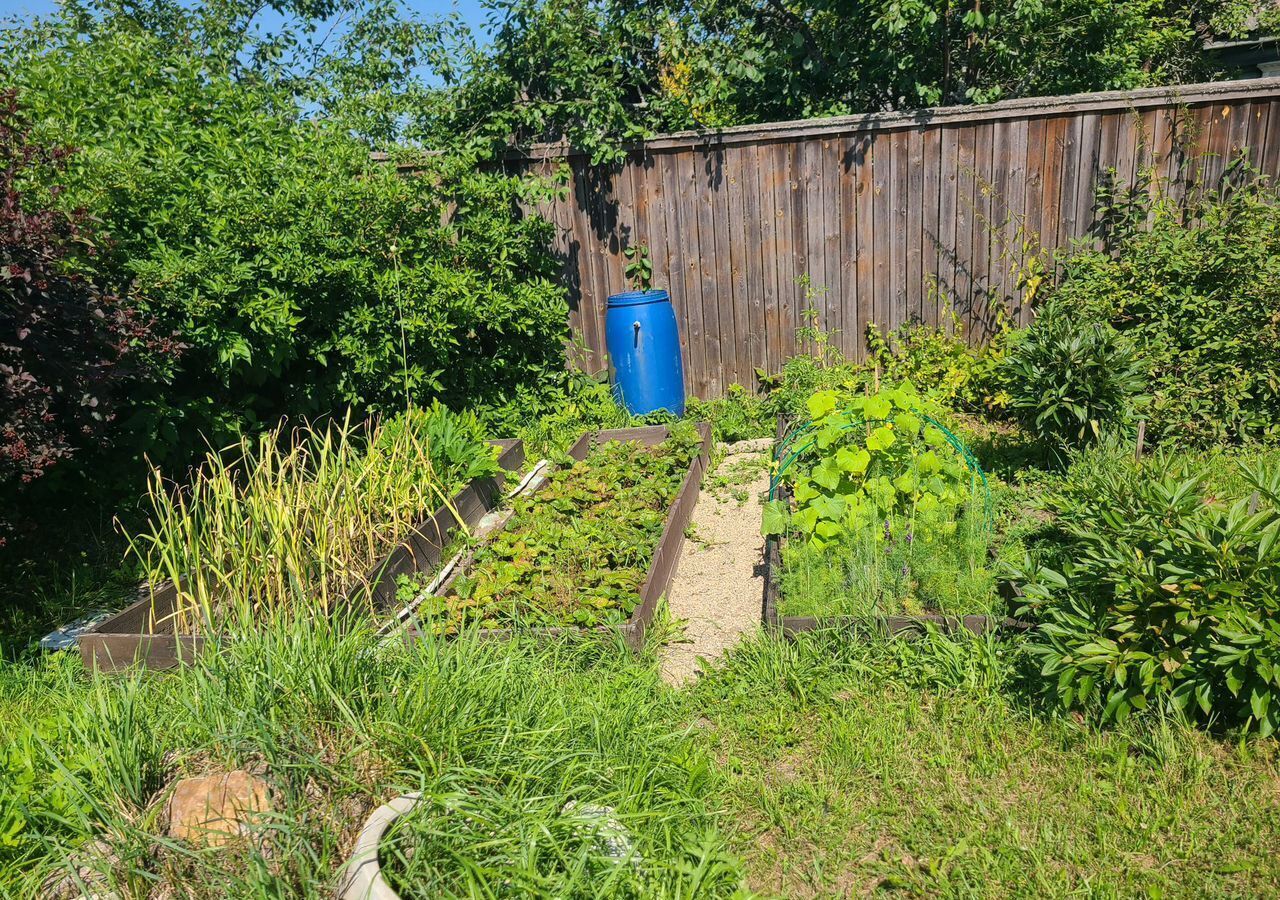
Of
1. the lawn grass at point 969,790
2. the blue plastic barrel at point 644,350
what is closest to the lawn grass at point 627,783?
the lawn grass at point 969,790

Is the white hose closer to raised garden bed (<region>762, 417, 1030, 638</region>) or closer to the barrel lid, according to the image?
raised garden bed (<region>762, 417, 1030, 638</region>)

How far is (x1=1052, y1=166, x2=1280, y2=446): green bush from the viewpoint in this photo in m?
4.93

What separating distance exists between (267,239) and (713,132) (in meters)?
3.46

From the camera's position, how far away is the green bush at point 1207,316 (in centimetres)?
493

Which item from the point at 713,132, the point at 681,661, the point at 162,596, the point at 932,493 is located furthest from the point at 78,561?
the point at 713,132

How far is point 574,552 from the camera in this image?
422cm

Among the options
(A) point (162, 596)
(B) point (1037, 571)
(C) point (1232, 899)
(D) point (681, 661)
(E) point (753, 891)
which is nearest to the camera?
(C) point (1232, 899)

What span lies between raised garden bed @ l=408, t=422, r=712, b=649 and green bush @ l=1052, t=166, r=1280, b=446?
2594 millimetres

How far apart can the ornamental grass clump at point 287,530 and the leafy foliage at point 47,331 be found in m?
0.47

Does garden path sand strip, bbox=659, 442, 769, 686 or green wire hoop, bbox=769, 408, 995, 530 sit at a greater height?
green wire hoop, bbox=769, 408, 995, 530

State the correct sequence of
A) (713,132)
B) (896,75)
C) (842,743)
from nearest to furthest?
(842,743) < (713,132) < (896,75)

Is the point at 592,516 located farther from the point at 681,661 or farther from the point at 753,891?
the point at 753,891

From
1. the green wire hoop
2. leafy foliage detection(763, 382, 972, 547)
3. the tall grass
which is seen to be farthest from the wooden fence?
the tall grass

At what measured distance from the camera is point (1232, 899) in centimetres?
214
